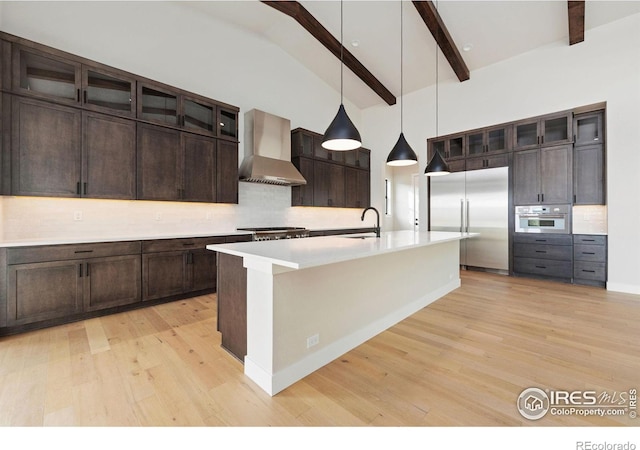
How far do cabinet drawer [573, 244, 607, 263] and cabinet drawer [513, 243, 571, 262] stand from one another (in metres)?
0.10

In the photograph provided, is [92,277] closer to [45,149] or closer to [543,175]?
[45,149]

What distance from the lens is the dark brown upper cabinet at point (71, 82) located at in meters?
2.74

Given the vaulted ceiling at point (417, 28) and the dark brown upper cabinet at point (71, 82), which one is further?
the vaulted ceiling at point (417, 28)

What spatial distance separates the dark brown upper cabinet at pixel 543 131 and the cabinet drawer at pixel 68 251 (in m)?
6.27

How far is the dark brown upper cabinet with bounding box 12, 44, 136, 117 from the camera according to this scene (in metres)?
2.74

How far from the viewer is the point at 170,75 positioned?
4.10 meters

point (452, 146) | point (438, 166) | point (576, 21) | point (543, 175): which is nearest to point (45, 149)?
point (438, 166)

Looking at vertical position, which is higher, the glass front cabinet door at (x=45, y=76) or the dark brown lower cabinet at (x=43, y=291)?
the glass front cabinet door at (x=45, y=76)

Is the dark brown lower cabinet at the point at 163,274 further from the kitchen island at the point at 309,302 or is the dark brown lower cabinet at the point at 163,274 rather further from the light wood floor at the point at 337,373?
the kitchen island at the point at 309,302

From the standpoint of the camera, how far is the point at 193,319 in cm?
298

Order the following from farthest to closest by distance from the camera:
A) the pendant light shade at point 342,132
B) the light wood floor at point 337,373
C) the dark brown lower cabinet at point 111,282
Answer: the dark brown lower cabinet at point 111,282 → the pendant light shade at point 342,132 → the light wood floor at point 337,373

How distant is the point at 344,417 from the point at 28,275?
3.12 metres

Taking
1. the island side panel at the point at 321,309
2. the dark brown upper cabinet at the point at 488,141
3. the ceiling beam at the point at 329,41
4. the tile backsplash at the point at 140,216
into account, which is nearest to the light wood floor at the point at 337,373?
the island side panel at the point at 321,309
